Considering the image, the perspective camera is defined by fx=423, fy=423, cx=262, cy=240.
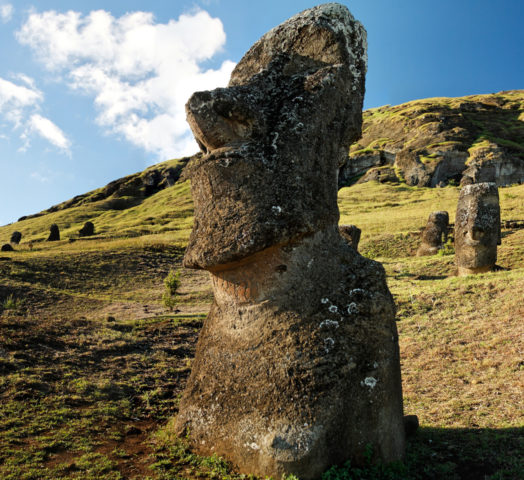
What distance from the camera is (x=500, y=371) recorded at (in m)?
7.36

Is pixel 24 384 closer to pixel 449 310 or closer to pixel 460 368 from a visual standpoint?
pixel 460 368

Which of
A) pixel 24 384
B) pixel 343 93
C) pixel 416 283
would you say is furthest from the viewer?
pixel 416 283

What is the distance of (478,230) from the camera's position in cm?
1612

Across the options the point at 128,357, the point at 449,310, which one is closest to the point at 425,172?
the point at 449,310

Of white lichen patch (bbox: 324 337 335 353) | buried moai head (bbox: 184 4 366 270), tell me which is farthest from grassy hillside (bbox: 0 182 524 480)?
buried moai head (bbox: 184 4 366 270)

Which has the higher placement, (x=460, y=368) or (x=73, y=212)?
(x=73, y=212)

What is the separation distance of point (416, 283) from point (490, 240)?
3262 millimetres

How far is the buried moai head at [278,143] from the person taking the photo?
14.6 feet

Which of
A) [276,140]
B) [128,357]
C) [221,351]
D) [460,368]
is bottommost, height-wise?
[460,368]

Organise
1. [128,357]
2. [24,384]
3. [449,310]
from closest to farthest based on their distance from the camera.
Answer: [24,384] → [128,357] → [449,310]

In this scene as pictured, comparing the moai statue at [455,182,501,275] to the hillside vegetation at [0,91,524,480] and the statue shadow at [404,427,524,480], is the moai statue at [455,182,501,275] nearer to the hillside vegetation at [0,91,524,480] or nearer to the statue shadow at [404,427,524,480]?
the hillside vegetation at [0,91,524,480]

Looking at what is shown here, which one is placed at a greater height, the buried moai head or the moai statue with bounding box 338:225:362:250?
the buried moai head

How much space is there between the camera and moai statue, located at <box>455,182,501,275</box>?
16109mm

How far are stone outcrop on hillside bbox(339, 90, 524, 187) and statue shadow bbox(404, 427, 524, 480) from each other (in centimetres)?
5483
